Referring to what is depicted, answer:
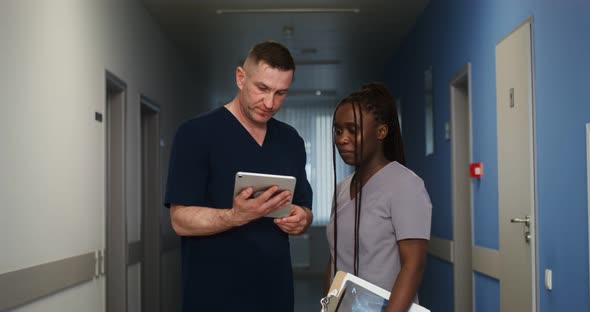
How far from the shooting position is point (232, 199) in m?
2.12

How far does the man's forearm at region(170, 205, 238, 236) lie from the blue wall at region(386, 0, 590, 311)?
1622mm

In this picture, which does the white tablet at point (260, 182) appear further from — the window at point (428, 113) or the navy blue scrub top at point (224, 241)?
the window at point (428, 113)

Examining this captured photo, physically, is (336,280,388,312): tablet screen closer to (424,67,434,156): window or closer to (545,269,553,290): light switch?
(545,269,553,290): light switch

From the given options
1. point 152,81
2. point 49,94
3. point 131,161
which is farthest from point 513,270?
point 152,81

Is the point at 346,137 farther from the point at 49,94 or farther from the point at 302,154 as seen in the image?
the point at 49,94

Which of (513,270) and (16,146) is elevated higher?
(16,146)

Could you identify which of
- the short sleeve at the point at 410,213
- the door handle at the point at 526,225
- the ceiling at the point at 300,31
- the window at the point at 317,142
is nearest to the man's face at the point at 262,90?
the short sleeve at the point at 410,213

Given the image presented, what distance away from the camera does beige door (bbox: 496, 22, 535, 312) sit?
12.1ft

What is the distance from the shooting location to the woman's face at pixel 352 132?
1.89 m

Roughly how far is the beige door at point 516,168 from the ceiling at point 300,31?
257 centimetres

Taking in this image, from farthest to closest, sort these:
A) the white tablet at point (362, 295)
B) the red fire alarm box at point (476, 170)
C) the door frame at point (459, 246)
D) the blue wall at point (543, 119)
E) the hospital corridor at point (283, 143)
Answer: the door frame at point (459, 246), the red fire alarm box at point (476, 170), the hospital corridor at point (283, 143), the blue wall at point (543, 119), the white tablet at point (362, 295)

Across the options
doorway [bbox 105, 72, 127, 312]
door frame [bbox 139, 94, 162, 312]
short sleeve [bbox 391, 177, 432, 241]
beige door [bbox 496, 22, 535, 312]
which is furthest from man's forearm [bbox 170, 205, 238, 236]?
door frame [bbox 139, 94, 162, 312]

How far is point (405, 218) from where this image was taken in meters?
1.83

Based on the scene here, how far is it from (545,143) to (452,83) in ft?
7.19
